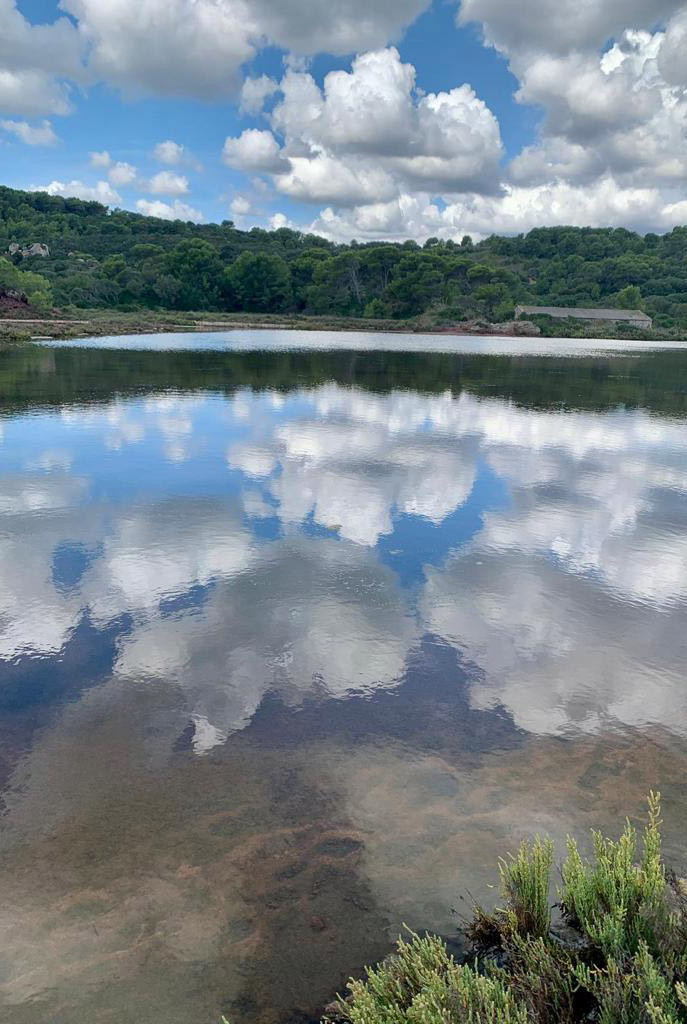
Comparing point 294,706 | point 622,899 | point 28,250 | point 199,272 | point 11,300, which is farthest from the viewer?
point 28,250

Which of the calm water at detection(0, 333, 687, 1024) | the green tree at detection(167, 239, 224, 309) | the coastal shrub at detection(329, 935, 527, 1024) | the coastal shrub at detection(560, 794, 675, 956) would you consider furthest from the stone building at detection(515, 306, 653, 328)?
the coastal shrub at detection(329, 935, 527, 1024)

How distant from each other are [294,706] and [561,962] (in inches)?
157

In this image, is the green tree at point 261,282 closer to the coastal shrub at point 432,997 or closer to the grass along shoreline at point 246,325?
the grass along shoreline at point 246,325

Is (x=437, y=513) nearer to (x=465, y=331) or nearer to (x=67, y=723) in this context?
(x=67, y=723)

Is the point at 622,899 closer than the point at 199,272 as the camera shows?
Yes

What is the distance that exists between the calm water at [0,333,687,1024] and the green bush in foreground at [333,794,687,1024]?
2.26 ft

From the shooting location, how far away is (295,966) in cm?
450

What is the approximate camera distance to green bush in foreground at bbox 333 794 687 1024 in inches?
136

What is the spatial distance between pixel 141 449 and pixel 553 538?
12.3m

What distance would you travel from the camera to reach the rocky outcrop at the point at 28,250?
497 ft

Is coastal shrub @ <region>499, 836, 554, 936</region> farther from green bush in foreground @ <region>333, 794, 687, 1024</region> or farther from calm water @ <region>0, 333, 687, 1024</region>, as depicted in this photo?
calm water @ <region>0, 333, 687, 1024</region>

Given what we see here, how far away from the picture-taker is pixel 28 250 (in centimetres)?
15450

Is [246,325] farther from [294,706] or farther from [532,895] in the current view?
[532,895]

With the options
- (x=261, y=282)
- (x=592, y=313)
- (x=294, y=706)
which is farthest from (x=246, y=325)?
(x=294, y=706)
